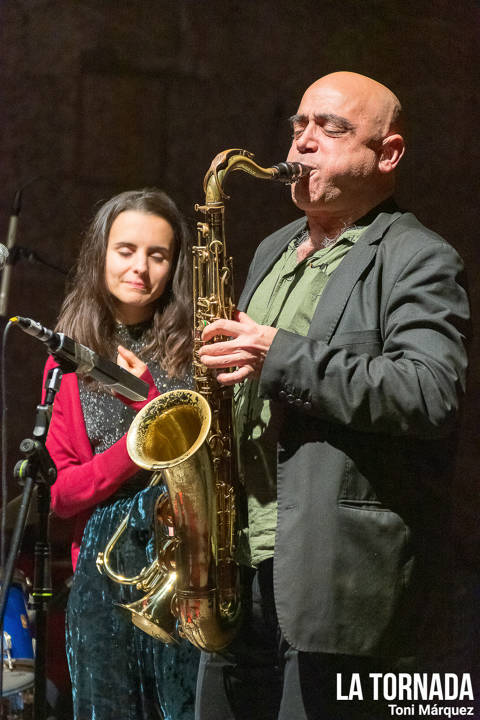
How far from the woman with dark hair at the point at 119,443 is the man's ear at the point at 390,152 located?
2.17ft

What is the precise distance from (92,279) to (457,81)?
1938 mm

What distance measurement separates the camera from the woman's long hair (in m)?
2.41

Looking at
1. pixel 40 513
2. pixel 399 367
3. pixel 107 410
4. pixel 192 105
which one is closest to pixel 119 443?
pixel 107 410

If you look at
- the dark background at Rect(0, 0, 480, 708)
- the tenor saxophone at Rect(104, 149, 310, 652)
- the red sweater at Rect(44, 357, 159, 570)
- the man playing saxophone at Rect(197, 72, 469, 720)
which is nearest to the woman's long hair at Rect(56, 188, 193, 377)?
the red sweater at Rect(44, 357, 159, 570)

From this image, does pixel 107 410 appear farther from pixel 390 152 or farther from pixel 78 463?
pixel 390 152

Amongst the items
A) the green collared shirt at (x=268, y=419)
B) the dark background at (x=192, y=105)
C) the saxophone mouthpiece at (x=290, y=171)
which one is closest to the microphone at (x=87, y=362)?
the green collared shirt at (x=268, y=419)

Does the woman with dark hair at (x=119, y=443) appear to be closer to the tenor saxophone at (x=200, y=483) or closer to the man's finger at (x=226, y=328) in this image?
the tenor saxophone at (x=200, y=483)

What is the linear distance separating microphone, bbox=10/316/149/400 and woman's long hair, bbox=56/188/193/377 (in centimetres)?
32

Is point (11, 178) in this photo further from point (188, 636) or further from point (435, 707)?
point (435, 707)

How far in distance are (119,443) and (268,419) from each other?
0.44 m

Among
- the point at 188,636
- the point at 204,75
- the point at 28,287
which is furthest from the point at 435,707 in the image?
the point at 204,75

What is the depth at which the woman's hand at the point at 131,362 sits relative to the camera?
91.9 inches

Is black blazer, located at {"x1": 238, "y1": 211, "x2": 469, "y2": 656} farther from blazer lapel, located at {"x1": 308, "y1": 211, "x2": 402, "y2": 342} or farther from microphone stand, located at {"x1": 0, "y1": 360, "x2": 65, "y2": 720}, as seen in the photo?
microphone stand, located at {"x1": 0, "y1": 360, "x2": 65, "y2": 720}

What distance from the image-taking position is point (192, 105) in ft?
12.4
